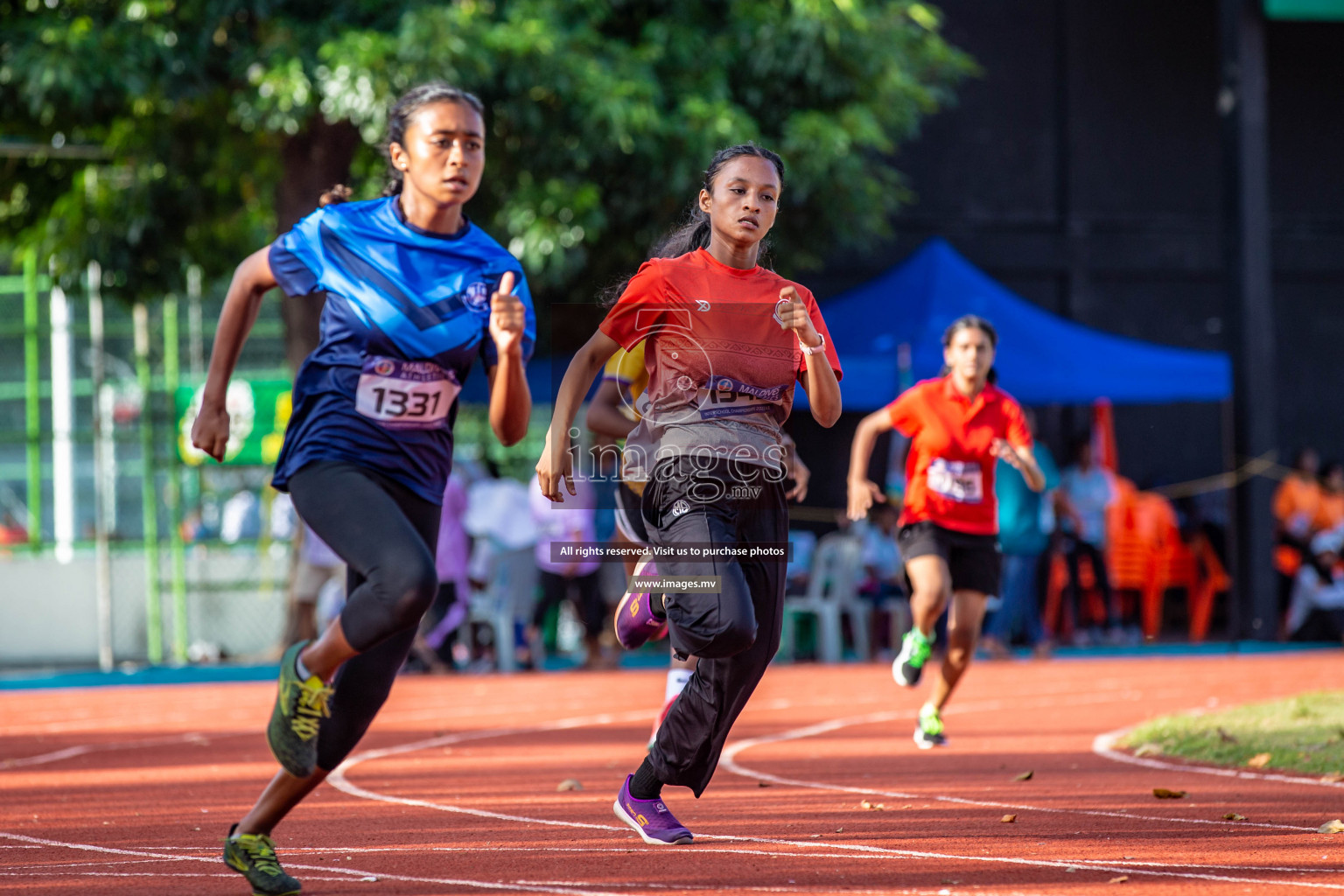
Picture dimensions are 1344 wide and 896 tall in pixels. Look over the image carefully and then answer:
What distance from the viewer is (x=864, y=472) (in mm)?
8133

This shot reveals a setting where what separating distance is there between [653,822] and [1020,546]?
10.8 m

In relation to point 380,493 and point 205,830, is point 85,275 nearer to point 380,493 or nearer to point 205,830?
point 205,830

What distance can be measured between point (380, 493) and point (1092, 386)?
12135mm

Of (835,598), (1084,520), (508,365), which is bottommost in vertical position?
(835,598)

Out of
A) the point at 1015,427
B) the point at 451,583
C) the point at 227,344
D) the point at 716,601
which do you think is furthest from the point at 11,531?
the point at 716,601

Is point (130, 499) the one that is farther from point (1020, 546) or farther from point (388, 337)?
point (388, 337)

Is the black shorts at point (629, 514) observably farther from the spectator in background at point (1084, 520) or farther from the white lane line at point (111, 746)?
the spectator in background at point (1084, 520)

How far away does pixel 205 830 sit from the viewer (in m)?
5.91

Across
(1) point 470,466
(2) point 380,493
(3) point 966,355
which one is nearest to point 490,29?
(1) point 470,466

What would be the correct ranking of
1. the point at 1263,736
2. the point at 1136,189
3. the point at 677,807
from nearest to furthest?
1. the point at 677,807
2. the point at 1263,736
3. the point at 1136,189

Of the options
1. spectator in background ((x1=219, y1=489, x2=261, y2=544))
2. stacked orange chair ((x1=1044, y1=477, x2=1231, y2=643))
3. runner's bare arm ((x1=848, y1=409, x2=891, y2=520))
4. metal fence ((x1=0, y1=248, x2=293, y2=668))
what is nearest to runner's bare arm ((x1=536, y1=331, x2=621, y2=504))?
runner's bare arm ((x1=848, y1=409, x2=891, y2=520))

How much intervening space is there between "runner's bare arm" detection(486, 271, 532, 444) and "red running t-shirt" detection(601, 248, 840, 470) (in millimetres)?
690

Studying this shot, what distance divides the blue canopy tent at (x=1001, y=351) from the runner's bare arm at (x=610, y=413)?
8.77m

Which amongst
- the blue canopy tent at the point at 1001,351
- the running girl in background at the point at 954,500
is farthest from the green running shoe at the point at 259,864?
the blue canopy tent at the point at 1001,351
